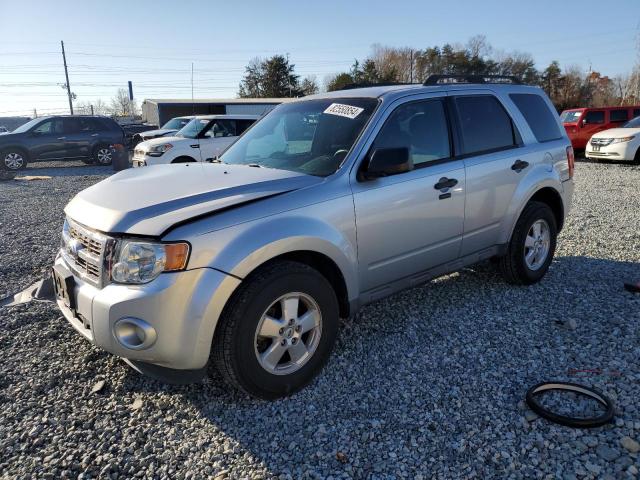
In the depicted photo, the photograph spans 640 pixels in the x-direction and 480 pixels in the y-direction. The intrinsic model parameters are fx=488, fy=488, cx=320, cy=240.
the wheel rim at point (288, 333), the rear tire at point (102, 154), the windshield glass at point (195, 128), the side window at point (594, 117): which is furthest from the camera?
the side window at point (594, 117)

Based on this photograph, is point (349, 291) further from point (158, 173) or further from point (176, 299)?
point (158, 173)

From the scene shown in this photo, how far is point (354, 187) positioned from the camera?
3.16m

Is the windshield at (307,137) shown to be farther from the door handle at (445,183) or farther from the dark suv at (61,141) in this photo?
the dark suv at (61,141)

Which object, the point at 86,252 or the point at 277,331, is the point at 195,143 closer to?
the point at 86,252

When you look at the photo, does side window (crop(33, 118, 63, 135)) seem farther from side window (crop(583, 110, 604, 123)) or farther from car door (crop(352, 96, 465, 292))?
side window (crop(583, 110, 604, 123))

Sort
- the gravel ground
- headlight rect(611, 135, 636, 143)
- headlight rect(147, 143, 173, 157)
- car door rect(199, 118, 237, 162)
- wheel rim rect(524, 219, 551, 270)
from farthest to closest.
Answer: headlight rect(611, 135, 636, 143) < car door rect(199, 118, 237, 162) < headlight rect(147, 143, 173, 157) < wheel rim rect(524, 219, 551, 270) < the gravel ground

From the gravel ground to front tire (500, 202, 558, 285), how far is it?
0.62 feet

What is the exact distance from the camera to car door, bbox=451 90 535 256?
399cm

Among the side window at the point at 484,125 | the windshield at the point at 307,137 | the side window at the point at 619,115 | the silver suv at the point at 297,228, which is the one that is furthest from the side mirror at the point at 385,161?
the side window at the point at 619,115

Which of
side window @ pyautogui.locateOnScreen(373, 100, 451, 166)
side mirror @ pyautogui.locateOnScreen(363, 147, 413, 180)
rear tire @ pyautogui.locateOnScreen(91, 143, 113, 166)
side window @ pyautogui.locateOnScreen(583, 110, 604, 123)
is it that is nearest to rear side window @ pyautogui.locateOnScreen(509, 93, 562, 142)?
side window @ pyautogui.locateOnScreen(373, 100, 451, 166)

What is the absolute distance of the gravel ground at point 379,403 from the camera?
7.95 ft

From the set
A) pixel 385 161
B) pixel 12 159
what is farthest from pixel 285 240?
pixel 12 159

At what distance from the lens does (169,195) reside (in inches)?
113

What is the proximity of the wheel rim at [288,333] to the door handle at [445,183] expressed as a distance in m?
1.37
